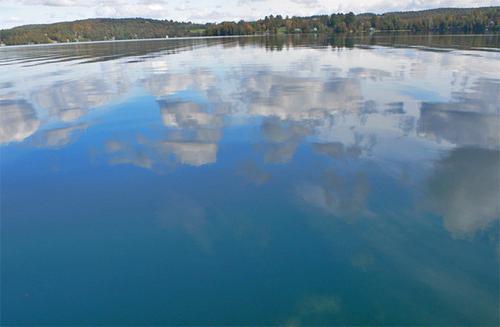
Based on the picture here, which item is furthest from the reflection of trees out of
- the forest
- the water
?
the forest

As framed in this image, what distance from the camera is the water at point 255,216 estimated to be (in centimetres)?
540

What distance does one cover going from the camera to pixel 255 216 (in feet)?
24.7

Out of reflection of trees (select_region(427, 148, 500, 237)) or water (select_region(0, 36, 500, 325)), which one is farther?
reflection of trees (select_region(427, 148, 500, 237))

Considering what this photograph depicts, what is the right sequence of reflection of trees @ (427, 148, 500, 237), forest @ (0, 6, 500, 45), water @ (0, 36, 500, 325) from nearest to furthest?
water @ (0, 36, 500, 325) → reflection of trees @ (427, 148, 500, 237) → forest @ (0, 6, 500, 45)

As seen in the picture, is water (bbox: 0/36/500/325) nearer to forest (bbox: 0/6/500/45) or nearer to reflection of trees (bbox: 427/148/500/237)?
reflection of trees (bbox: 427/148/500/237)

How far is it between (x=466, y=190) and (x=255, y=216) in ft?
16.1

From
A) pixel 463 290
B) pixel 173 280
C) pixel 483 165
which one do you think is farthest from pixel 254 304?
pixel 483 165

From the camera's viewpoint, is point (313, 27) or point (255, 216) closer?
point (255, 216)

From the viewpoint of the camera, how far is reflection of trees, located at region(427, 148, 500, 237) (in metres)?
7.09

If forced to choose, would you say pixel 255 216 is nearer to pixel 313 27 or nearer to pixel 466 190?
pixel 466 190

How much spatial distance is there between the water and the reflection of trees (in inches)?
1.6

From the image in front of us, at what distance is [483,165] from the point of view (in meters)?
9.31

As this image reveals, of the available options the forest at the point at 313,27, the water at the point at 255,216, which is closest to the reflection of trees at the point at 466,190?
the water at the point at 255,216

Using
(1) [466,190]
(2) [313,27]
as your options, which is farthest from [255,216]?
(2) [313,27]
